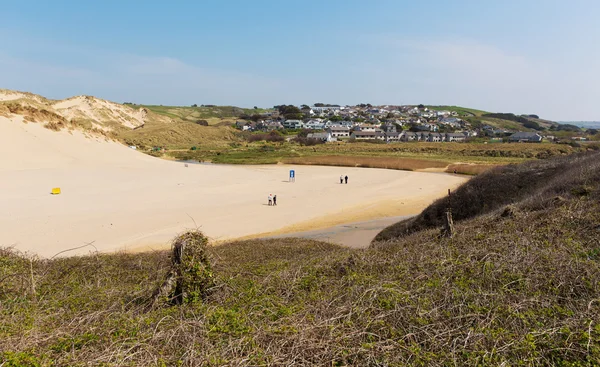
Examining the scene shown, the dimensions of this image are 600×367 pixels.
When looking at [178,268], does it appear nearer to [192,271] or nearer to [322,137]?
[192,271]

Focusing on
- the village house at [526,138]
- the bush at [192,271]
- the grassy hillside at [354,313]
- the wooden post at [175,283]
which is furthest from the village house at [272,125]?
the wooden post at [175,283]

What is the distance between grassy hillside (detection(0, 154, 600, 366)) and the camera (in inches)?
168

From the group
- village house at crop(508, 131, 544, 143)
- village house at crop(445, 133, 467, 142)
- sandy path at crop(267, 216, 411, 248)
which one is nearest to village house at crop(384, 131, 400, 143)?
village house at crop(445, 133, 467, 142)

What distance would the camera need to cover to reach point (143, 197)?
3053 centimetres

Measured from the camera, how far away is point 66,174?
3738 cm

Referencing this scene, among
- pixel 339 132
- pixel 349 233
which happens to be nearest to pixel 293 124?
pixel 339 132

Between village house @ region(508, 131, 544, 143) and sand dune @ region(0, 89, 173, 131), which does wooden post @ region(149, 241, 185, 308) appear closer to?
sand dune @ region(0, 89, 173, 131)

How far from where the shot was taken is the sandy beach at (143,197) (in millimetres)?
20775

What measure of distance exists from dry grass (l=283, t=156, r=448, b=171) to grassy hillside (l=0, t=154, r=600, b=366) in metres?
53.3

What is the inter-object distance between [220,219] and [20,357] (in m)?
21.1

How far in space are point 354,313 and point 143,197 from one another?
28.5 meters

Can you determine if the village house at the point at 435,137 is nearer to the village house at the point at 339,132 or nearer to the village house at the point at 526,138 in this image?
the village house at the point at 526,138

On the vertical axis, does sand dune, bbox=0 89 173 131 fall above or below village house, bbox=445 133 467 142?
above

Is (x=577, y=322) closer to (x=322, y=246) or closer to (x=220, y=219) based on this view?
(x=322, y=246)
